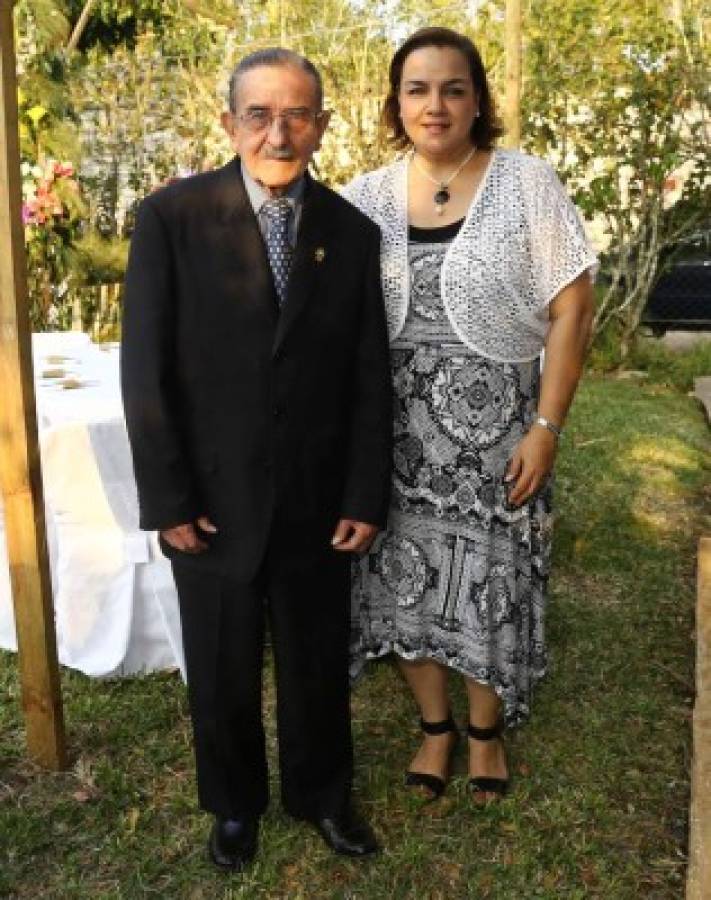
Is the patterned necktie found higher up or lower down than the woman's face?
lower down

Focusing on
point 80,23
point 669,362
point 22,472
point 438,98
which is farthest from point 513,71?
point 22,472

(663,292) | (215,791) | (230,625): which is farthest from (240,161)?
(663,292)

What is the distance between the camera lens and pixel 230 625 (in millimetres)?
2215

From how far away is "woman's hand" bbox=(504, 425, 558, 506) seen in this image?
2.38m

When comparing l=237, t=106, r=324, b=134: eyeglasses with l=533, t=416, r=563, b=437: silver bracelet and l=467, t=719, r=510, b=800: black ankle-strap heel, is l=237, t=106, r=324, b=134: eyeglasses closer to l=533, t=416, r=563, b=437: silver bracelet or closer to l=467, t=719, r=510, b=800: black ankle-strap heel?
l=533, t=416, r=563, b=437: silver bracelet

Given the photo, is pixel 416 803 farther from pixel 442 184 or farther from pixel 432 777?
pixel 442 184

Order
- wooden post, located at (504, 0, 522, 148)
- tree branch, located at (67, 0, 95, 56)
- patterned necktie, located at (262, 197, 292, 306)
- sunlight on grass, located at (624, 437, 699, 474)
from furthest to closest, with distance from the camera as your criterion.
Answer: tree branch, located at (67, 0, 95, 56) → wooden post, located at (504, 0, 522, 148) → sunlight on grass, located at (624, 437, 699, 474) → patterned necktie, located at (262, 197, 292, 306)

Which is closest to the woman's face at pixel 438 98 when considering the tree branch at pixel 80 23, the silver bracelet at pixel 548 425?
the silver bracelet at pixel 548 425

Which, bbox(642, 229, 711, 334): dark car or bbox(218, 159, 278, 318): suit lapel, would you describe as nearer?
bbox(218, 159, 278, 318): suit lapel

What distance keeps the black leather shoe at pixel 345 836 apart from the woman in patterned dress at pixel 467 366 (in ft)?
1.39

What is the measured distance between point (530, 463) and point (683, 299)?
29.6 ft

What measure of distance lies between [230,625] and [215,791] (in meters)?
0.46

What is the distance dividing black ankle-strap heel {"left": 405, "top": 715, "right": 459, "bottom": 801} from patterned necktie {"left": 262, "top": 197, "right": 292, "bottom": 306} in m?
1.37

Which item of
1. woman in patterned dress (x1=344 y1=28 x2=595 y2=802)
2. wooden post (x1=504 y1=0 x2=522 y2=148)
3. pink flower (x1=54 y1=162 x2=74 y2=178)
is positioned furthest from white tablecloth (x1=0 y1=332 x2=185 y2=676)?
wooden post (x1=504 y1=0 x2=522 y2=148)
